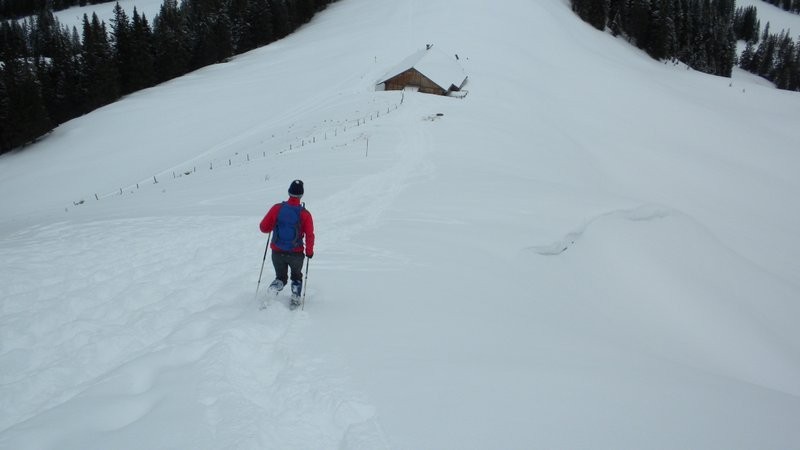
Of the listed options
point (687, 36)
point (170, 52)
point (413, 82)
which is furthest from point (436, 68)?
point (687, 36)

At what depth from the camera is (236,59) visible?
61438 mm

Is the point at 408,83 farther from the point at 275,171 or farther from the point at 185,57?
the point at 185,57

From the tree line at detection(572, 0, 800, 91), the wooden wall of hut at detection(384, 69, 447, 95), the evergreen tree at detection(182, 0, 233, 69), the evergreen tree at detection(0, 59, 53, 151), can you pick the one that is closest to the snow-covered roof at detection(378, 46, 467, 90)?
the wooden wall of hut at detection(384, 69, 447, 95)

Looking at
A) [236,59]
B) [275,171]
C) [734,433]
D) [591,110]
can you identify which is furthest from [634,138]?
[236,59]

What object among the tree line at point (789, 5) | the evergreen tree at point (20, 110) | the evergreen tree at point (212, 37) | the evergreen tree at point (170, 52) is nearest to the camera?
the evergreen tree at point (20, 110)

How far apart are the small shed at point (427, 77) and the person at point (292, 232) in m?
30.2

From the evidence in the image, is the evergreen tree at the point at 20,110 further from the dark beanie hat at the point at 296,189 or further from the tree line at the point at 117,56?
the dark beanie hat at the point at 296,189

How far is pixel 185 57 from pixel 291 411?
217ft

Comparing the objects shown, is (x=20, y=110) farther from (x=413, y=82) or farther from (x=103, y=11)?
(x=103, y=11)

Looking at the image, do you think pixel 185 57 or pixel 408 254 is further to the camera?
pixel 185 57

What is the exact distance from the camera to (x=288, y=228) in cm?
722

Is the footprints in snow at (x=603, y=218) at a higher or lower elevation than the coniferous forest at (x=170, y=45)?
lower

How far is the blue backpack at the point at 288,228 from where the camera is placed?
7189 millimetres

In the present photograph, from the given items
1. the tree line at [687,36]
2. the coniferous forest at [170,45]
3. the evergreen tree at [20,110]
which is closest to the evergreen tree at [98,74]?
the coniferous forest at [170,45]
